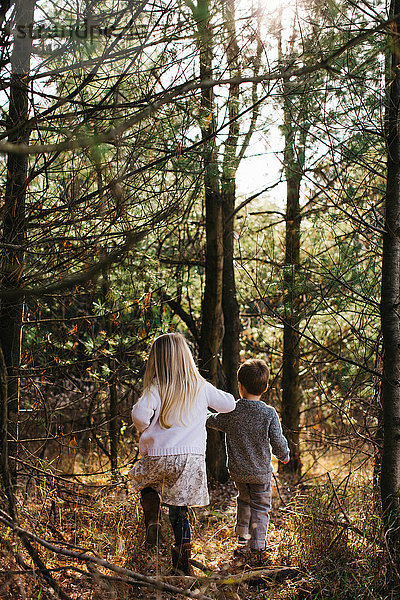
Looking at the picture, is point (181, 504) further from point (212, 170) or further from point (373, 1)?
point (373, 1)

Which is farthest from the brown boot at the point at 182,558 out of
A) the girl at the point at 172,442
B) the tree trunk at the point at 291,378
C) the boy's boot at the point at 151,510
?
the tree trunk at the point at 291,378

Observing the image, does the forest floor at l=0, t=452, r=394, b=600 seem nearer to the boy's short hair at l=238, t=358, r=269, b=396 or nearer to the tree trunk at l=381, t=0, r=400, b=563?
the tree trunk at l=381, t=0, r=400, b=563

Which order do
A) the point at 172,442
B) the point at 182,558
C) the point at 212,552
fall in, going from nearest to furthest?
the point at 182,558
the point at 172,442
the point at 212,552

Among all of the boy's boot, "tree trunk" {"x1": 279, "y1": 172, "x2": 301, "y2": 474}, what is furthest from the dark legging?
"tree trunk" {"x1": 279, "y1": 172, "x2": 301, "y2": 474}

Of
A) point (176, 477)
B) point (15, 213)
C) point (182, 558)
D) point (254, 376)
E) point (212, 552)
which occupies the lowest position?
point (212, 552)

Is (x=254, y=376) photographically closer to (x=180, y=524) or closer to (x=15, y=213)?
(x=180, y=524)

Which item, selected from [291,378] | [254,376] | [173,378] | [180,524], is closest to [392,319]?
[254,376]

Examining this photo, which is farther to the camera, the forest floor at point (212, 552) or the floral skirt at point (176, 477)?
the floral skirt at point (176, 477)

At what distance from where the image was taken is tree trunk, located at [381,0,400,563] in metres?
3.54

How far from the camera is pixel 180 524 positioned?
336cm

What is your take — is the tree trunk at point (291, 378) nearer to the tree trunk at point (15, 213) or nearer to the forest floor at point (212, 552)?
the forest floor at point (212, 552)

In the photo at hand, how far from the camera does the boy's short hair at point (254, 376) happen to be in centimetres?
400

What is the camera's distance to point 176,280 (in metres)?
6.38

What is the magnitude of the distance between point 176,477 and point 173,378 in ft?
1.96
